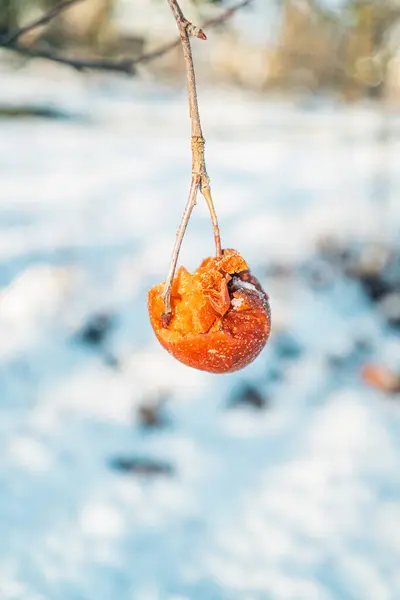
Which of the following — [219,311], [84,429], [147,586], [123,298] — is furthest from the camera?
[123,298]

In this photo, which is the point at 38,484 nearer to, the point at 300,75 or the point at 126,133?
the point at 126,133

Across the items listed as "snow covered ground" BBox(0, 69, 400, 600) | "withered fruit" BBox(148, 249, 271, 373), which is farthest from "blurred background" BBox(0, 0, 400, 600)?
"withered fruit" BBox(148, 249, 271, 373)

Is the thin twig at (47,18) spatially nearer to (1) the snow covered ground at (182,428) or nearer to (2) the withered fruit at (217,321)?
(2) the withered fruit at (217,321)

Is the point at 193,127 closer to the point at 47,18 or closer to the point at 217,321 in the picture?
the point at 217,321

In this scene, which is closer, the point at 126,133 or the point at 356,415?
the point at 356,415

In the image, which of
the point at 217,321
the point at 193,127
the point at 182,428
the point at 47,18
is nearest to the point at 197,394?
the point at 182,428

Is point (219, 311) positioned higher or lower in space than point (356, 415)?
lower

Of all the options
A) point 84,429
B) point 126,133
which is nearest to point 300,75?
point 126,133
